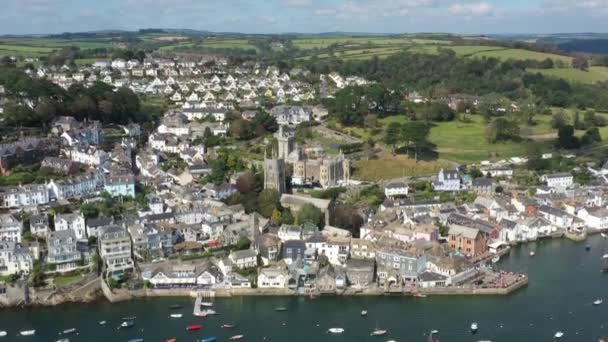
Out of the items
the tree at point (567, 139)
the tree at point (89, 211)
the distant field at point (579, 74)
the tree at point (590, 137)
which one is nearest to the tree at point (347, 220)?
the tree at point (89, 211)

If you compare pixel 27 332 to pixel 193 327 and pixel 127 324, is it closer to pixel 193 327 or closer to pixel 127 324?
pixel 127 324

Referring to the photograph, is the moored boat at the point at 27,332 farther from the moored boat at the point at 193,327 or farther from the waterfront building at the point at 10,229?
the waterfront building at the point at 10,229

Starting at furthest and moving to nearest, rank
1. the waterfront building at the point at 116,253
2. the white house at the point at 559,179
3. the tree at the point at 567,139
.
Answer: the tree at the point at 567,139 → the white house at the point at 559,179 → the waterfront building at the point at 116,253

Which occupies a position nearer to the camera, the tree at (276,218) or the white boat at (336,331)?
the white boat at (336,331)

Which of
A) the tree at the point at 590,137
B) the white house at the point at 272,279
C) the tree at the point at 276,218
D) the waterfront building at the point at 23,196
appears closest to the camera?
the white house at the point at 272,279

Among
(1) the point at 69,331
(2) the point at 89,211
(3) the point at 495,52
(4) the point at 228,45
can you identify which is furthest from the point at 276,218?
(4) the point at 228,45

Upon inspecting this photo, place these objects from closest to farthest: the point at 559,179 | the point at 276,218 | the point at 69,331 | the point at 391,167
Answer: the point at 69,331
the point at 276,218
the point at 559,179
the point at 391,167

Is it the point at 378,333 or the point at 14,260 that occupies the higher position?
the point at 14,260
